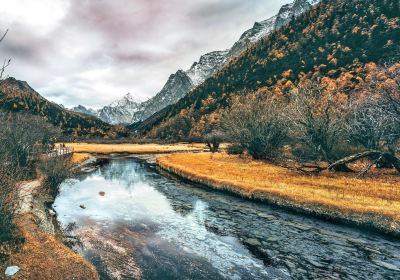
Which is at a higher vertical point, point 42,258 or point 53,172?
point 53,172

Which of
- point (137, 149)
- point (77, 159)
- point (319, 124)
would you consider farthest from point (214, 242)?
point (137, 149)

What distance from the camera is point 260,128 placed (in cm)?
6406

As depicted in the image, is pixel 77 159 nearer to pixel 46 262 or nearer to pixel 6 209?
pixel 6 209

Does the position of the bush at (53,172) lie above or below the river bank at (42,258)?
above

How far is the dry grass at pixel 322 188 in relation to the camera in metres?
26.0

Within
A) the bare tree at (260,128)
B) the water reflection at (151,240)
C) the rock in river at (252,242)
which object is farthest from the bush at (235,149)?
the rock in river at (252,242)

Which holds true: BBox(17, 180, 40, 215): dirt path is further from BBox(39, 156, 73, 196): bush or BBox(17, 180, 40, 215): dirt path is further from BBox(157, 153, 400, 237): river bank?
BBox(157, 153, 400, 237): river bank

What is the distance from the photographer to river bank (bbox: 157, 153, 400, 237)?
2397cm

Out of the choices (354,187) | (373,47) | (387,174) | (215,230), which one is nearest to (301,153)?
(387,174)

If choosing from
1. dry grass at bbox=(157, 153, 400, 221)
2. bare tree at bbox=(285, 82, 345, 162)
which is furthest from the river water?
bare tree at bbox=(285, 82, 345, 162)

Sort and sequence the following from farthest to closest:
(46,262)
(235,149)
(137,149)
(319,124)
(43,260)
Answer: (137,149)
(235,149)
(319,124)
(43,260)
(46,262)

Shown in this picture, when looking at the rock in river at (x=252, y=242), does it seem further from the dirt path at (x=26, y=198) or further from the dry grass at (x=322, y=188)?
the dirt path at (x=26, y=198)

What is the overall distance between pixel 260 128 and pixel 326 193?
34235mm

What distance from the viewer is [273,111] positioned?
212 feet
